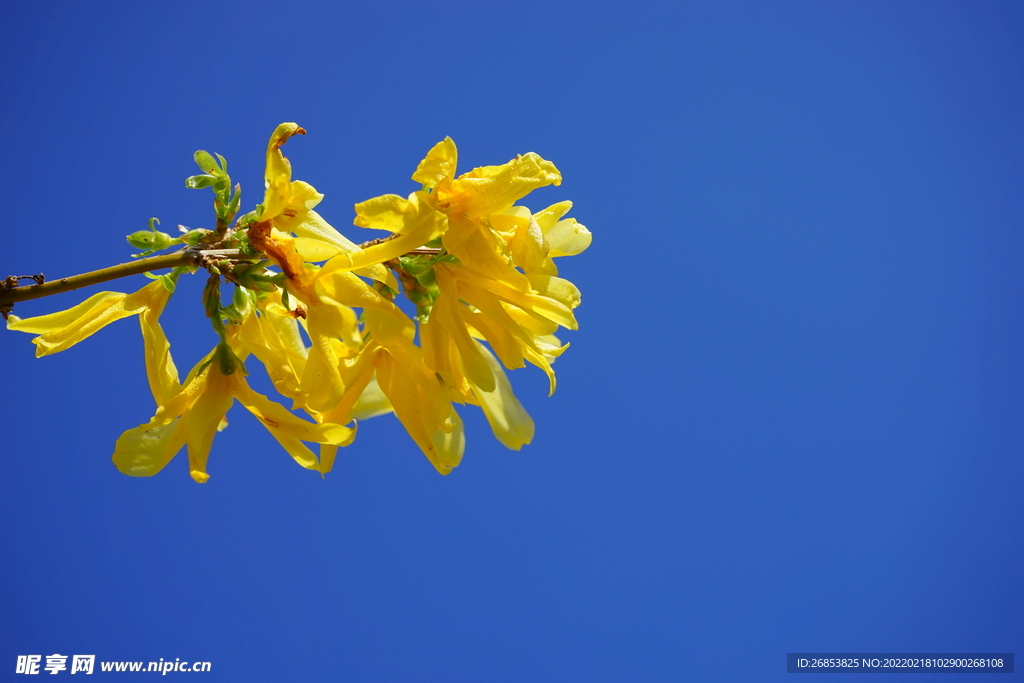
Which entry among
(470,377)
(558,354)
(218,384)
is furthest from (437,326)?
(218,384)

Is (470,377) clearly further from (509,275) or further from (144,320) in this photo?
(144,320)

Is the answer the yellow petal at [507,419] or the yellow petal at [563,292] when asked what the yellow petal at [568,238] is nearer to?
the yellow petal at [563,292]

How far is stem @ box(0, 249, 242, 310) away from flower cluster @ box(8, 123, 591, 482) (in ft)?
0.04

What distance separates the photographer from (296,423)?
1.34 metres

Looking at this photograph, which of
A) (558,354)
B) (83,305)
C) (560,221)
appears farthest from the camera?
(558,354)

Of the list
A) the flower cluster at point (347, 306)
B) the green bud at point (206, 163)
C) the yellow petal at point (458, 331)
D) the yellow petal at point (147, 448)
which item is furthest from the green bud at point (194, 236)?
the yellow petal at point (458, 331)

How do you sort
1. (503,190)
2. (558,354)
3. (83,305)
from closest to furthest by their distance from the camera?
(503,190)
(83,305)
(558,354)

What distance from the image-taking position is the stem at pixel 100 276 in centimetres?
115

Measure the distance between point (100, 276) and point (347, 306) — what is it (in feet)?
1.44

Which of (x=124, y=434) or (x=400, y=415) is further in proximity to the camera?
(x=400, y=415)

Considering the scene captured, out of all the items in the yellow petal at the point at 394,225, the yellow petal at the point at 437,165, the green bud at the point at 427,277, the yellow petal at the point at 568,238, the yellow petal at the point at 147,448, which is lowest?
the yellow petal at the point at 147,448

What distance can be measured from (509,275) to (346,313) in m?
0.33

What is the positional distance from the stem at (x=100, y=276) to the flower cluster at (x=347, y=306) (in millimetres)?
13

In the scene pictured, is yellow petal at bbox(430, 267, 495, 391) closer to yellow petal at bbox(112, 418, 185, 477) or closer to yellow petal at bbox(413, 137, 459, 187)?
yellow petal at bbox(413, 137, 459, 187)
